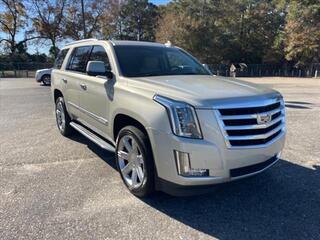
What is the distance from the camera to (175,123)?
3291mm

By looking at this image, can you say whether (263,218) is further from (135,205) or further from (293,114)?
(293,114)

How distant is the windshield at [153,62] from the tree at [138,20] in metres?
52.2

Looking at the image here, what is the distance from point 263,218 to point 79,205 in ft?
6.88

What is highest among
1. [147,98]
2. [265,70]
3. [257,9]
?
[257,9]

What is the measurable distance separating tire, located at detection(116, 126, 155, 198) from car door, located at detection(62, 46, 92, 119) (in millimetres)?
1760

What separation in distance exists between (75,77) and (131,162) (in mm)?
2382

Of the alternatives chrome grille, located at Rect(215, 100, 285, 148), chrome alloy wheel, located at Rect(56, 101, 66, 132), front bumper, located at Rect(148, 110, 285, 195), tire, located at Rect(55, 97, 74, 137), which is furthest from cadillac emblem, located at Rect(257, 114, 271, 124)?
chrome alloy wheel, located at Rect(56, 101, 66, 132)

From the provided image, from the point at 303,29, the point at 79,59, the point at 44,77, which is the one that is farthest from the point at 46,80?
the point at 303,29

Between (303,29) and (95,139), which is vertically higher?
(303,29)

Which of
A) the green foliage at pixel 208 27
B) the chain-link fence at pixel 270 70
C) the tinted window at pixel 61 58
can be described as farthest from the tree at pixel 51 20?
the tinted window at pixel 61 58

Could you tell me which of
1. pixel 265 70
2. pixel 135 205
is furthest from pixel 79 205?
→ pixel 265 70

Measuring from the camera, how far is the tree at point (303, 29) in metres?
34.1

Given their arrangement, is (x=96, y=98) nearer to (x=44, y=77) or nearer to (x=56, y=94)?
(x=56, y=94)

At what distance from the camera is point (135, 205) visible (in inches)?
153
